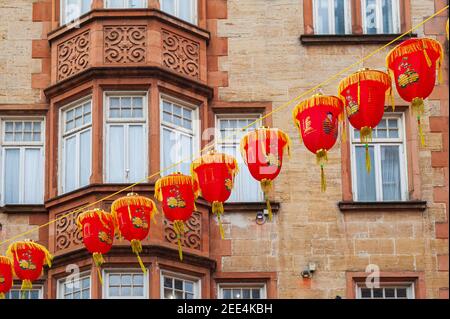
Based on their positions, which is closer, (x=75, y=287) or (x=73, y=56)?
(x=75, y=287)

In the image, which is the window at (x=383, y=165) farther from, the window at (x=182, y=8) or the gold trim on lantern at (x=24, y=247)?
the gold trim on lantern at (x=24, y=247)

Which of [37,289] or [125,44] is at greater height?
[125,44]

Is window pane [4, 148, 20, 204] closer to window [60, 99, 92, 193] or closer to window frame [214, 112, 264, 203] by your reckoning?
window [60, 99, 92, 193]

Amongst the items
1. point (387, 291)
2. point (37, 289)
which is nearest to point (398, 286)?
point (387, 291)

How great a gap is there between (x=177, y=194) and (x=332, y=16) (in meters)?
6.89

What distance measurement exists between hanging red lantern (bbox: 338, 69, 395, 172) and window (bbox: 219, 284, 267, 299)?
5775 millimetres

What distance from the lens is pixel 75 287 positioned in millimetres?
33000

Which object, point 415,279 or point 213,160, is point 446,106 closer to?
point 415,279

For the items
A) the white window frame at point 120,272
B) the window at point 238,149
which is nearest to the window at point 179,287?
the white window frame at point 120,272

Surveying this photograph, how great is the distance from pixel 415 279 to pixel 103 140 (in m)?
6.56

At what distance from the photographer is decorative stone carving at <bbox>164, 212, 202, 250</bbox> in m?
32.8

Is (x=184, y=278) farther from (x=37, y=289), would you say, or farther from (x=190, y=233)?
(x=37, y=289)

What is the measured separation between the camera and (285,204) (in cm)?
3384

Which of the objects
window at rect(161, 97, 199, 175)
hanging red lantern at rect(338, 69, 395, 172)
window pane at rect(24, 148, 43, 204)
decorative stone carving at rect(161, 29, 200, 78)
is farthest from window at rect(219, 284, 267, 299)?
hanging red lantern at rect(338, 69, 395, 172)
